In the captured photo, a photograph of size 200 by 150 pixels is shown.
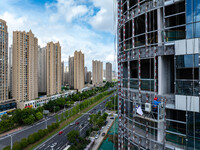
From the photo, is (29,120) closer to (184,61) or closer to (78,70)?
(184,61)

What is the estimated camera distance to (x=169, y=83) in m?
8.08

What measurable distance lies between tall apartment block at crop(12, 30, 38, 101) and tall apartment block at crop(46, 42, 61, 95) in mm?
7530

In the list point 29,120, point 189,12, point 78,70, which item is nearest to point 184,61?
point 189,12

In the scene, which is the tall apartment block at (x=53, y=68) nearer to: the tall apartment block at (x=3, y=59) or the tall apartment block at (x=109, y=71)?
the tall apartment block at (x=3, y=59)

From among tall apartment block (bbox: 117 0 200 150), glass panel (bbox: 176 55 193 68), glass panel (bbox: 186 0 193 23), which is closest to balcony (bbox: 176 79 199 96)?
tall apartment block (bbox: 117 0 200 150)

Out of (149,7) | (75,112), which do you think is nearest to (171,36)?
(149,7)

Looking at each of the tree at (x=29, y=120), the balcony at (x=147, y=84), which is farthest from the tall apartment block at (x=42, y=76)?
the balcony at (x=147, y=84)

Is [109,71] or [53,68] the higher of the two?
[109,71]

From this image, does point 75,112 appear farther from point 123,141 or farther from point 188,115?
point 188,115

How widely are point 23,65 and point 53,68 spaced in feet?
41.1

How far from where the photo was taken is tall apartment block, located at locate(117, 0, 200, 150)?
6.22 meters

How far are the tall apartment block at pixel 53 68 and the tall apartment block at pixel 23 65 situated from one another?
296 inches

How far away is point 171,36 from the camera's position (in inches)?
295

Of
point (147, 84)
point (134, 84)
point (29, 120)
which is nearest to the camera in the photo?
point (147, 84)
